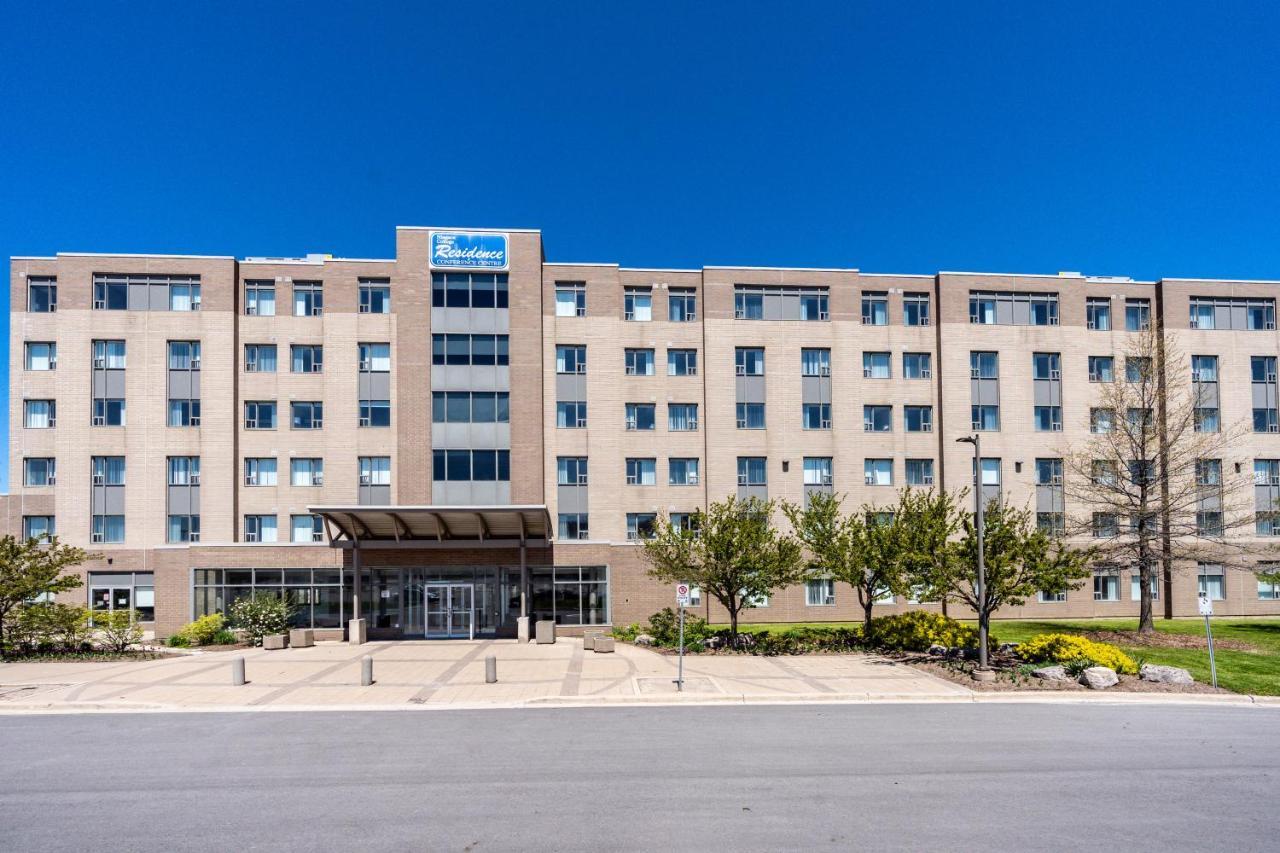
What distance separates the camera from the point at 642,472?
3900 centimetres

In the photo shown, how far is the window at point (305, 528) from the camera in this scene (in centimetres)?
3744

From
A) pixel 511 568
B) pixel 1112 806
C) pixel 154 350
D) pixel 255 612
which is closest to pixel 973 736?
pixel 1112 806

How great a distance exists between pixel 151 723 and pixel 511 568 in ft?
63.3

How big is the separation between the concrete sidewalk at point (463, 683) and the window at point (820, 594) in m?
13.4

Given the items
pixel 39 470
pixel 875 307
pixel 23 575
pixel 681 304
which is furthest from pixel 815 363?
pixel 39 470

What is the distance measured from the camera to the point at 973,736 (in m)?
14.8

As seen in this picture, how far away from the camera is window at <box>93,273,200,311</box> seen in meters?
37.6

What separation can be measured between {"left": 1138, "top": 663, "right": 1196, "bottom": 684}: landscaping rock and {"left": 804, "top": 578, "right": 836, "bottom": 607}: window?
18706mm

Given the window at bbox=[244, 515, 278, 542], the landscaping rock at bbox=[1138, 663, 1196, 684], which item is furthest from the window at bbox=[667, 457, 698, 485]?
the landscaping rock at bbox=[1138, 663, 1196, 684]

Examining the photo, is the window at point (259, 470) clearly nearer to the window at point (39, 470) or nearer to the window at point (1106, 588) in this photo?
the window at point (39, 470)

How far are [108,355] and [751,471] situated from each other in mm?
31318

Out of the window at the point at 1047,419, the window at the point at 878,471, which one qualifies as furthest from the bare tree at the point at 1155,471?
the window at the point at 878,471

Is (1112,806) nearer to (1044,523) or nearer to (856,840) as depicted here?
(856,840)

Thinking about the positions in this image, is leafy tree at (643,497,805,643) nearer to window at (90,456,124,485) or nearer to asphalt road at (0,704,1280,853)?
asphalt road at (0,704,1280,853)
